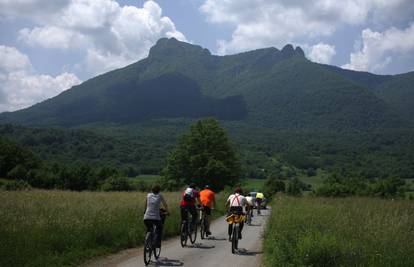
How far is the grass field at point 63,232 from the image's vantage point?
394 inches

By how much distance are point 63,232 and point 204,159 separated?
4215 cm

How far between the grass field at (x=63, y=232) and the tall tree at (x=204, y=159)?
3585cm

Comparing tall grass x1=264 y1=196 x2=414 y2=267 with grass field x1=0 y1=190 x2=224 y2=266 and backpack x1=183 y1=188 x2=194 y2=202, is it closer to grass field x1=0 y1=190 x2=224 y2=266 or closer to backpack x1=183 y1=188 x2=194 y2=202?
backpack x1=183 y1=188 x2=194 y2=202

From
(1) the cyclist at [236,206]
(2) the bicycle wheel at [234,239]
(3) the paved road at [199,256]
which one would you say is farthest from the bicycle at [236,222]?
(3) the paved road at [199,256]

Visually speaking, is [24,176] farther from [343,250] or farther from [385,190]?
[343,250]

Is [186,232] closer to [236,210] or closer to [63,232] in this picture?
[236,210]

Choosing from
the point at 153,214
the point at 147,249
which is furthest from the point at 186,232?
the point at 147,249

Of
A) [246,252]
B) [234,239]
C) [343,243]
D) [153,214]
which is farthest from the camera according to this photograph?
[246,252]

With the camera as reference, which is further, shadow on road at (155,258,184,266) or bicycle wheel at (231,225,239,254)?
bicycle wheel at (231,225,239,254)

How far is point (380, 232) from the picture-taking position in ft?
35.9

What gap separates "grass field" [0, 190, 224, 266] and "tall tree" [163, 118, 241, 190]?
1411 inches

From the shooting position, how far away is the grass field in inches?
394

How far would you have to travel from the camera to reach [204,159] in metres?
54.0

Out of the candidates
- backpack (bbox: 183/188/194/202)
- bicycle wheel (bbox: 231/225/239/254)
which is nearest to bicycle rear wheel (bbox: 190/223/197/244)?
backpack (bbox: 183/188/194/202)
